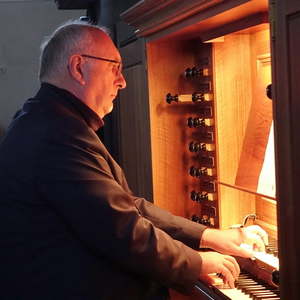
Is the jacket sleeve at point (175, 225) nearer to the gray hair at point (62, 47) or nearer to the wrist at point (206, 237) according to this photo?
the wrist at point (206, 237)

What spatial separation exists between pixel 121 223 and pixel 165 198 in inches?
46.4

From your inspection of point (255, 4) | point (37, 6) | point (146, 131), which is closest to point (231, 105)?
point (146, 131)

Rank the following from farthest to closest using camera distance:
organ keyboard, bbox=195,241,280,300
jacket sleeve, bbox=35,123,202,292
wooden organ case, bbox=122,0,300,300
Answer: wooden organ case, bbox=122,0,300,300, organ keyboard, bbox=195,241,280,300, jacket sleeve, bbox=35,123,202,292

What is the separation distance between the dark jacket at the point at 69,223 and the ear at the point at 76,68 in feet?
0.23

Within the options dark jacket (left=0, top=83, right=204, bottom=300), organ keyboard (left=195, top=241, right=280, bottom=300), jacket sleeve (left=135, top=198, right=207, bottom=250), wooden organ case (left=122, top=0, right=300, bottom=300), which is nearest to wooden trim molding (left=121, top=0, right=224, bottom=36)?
wooden organ case (left=122, top=0, right=300, bottom=300)

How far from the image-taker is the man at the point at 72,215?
138cm

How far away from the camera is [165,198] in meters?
2.54

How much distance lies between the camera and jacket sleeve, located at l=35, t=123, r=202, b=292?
137 centimetres

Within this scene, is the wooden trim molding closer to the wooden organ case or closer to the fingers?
the wooden organ case

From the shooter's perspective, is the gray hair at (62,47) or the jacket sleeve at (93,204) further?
the gray hair at (62,47)

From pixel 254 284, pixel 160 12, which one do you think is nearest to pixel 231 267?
pixel 254 284

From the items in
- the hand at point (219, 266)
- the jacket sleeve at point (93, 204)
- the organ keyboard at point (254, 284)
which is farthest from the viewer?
the organ keyboard at point (254, 284)

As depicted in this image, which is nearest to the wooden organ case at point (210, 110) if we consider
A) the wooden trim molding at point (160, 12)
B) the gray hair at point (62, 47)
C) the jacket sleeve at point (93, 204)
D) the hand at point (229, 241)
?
the wooden trim molding at point (160, 12)

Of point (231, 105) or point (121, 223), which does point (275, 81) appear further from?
point (231, 105)
